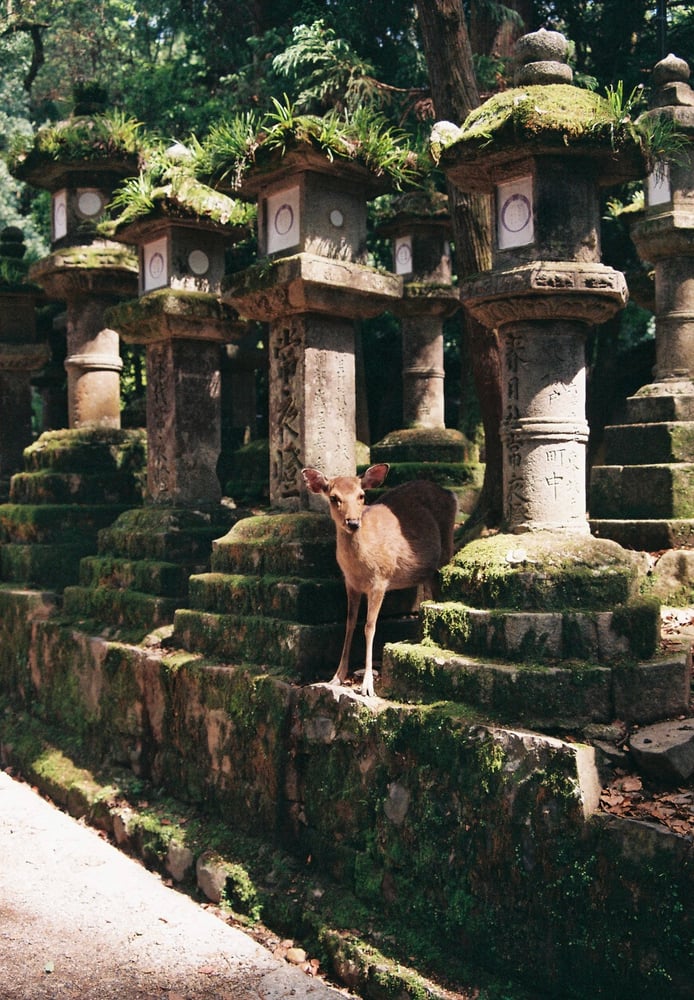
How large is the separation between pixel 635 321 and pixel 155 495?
399 inches

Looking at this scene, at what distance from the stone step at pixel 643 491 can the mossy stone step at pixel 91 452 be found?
200 inches

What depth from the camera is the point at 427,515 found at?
23.1 feet

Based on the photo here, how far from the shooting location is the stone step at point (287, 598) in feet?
23.1

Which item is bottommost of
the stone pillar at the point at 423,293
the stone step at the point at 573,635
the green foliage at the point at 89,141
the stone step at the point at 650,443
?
the stone step at the point at 573,635

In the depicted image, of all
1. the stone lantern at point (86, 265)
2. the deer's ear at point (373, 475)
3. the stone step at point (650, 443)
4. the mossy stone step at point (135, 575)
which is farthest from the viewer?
the stone lantern at point (86, 265)

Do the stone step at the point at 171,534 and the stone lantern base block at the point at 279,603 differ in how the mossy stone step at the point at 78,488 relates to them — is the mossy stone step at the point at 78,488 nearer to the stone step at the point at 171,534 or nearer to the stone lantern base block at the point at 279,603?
the stone step at the point at 171,534

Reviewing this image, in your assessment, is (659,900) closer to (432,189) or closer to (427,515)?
(427,515)

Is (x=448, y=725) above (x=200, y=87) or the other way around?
the other way around

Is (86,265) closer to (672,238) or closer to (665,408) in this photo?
(672,238)

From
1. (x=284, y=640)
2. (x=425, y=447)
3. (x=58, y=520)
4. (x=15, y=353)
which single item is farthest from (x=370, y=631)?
(x=15, y=353)

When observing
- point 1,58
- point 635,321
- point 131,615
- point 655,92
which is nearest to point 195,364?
point 131,615

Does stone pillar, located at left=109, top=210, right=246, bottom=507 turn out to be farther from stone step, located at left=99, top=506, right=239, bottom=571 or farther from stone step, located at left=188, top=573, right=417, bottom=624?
stone step, located at left=188, top=573, right=417, bottom=624

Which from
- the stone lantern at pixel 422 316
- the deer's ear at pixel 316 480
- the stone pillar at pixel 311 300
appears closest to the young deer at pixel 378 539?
the deer's ear at pixel 316 480

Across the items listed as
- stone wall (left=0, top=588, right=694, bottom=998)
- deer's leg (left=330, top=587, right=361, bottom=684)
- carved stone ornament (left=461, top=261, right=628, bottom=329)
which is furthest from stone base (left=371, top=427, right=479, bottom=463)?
carved stone ornament (left=461, top=261, right=628, bottom=329)
